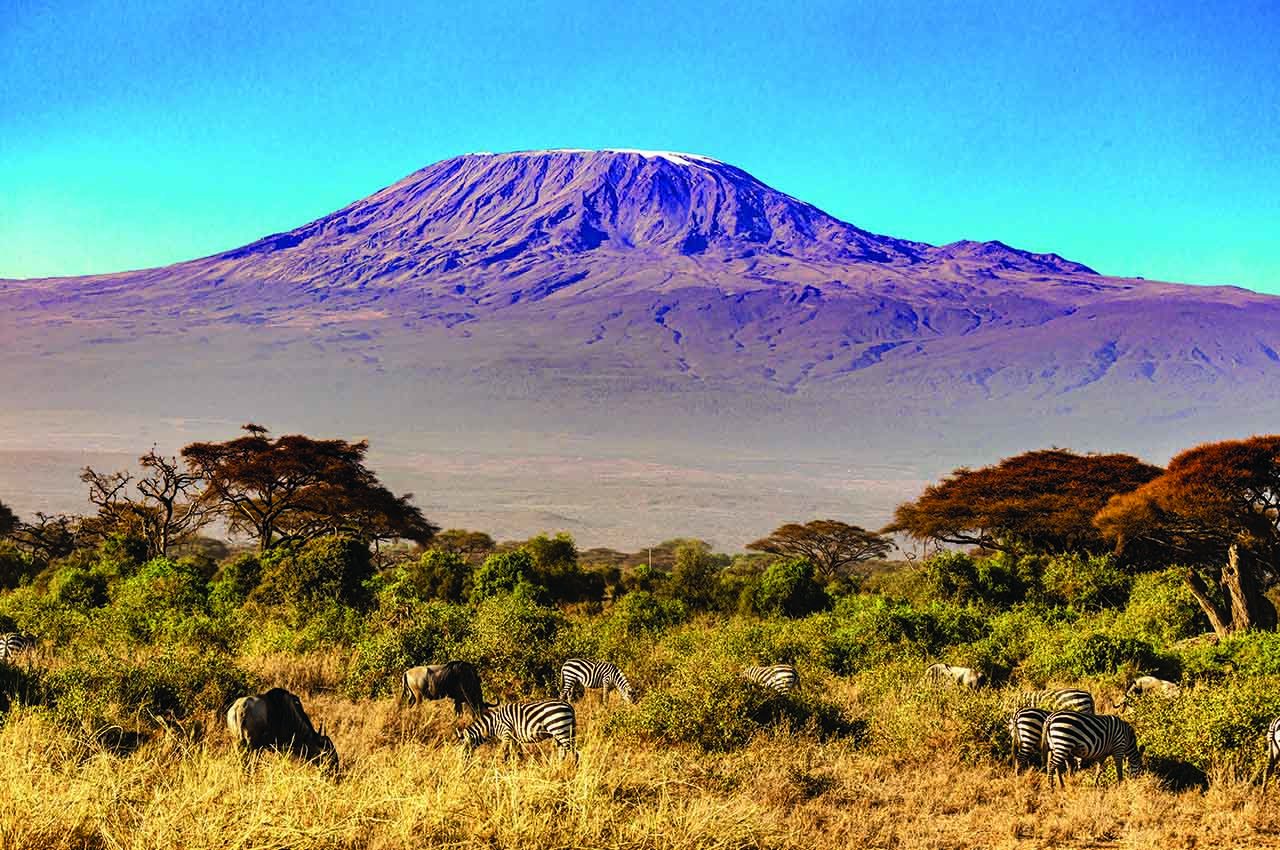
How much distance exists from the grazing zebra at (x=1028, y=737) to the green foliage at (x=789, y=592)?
476 inches

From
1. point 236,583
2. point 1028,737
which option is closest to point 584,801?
point 1028,737

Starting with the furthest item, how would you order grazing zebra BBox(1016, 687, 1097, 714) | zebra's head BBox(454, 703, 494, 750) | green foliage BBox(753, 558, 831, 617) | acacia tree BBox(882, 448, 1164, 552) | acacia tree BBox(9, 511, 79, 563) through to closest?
acacia tree BBox(9, 511, 79, 563), acacia tree BBox(882, 448, 1164, 552), green foliage BBox(753, 558, 831, 617), grazing zebra BBox(1016, 687, 1097, 714), zebra's head BBox(454, 703, 494, 750)

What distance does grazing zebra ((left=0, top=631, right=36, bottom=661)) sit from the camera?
1259 cm

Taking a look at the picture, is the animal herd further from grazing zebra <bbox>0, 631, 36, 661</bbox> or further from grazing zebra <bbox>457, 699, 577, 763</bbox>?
grazing zebra <bbox>0, 631, 36, 661</bbox>

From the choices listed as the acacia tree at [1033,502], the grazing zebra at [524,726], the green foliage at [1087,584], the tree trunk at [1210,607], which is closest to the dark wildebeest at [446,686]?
the grazing zebra at [524,726]

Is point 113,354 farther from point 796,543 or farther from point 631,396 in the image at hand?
point 796,543

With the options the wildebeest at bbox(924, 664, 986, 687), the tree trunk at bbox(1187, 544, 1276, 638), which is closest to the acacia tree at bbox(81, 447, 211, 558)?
the wildebeest at bbox(924, 664, 986, 687)

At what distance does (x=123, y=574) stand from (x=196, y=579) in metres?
4.24

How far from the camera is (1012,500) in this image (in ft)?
86.4

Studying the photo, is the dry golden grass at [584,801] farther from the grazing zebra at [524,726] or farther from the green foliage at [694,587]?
the green foliage at [694,587]

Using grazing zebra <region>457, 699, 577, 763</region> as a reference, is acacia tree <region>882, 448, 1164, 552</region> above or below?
above

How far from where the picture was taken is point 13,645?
42.7 ft

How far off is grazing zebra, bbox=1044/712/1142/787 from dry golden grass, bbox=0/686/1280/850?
200 millimetres

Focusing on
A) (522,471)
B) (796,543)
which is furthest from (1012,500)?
(522,471)
